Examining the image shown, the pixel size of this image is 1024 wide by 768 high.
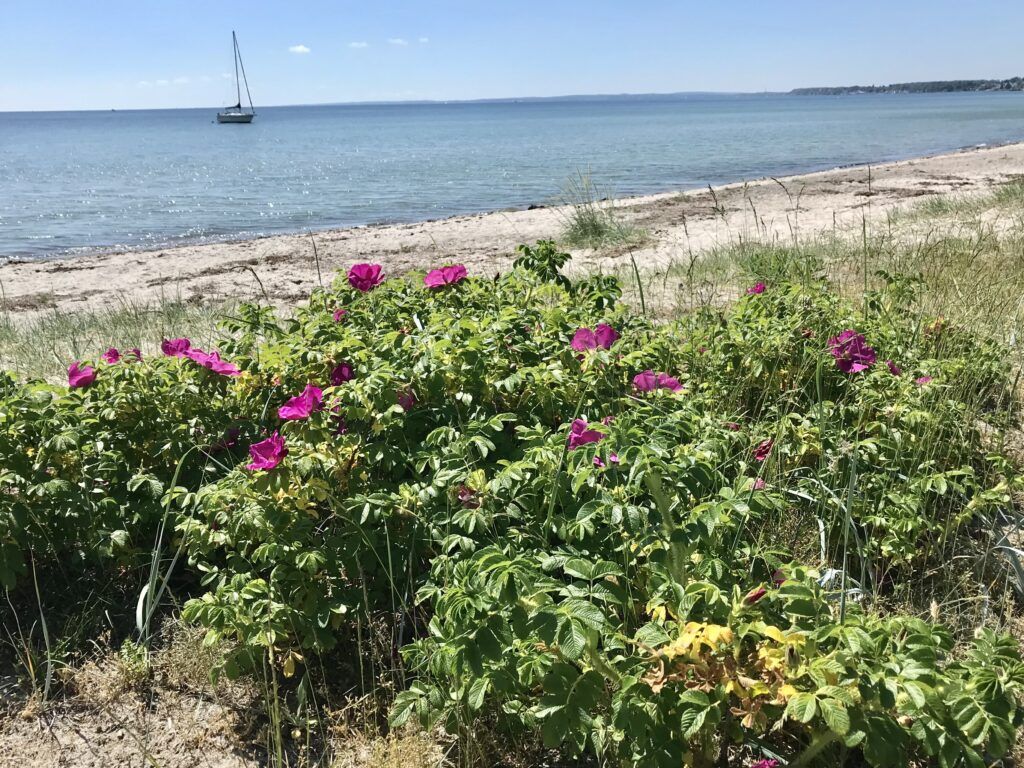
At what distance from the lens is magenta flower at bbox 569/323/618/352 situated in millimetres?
2713

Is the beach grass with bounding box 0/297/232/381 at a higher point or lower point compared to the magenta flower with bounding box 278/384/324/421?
lower

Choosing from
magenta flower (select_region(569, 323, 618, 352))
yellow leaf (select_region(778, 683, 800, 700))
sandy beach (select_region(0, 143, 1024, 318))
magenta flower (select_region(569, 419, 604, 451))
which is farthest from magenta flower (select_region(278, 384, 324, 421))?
sandy beach (select_region(0, 143, 1024, 318))

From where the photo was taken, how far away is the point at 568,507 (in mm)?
2180

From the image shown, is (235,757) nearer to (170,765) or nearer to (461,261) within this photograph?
(170,765)

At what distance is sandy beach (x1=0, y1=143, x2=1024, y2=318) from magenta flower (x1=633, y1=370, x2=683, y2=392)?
5.15 meters

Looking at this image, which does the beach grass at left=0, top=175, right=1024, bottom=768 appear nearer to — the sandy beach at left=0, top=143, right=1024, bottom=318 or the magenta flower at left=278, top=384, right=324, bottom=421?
the magenta flower at left=278, top=384, right=324, bottom=421

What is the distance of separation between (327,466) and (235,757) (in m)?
0.85

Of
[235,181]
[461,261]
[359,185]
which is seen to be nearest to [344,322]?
[461,261]

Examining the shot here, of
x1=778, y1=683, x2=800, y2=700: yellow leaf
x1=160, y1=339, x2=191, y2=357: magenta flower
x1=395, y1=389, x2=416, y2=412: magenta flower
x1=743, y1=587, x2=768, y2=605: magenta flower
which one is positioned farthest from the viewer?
x1=160, y1=339, x2=191, y2=357: magenta flower

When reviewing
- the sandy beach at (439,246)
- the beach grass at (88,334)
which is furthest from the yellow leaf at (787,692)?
the sandy beach at (439,246)

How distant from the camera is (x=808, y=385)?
3.36 m

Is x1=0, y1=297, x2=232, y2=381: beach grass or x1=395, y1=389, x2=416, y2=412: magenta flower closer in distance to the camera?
x1=395, y1=389, x2=416, y2=412: magenta flower

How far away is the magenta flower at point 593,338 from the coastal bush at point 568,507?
0.01 m

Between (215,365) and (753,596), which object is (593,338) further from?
(215,365)
